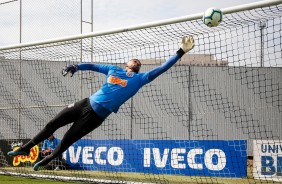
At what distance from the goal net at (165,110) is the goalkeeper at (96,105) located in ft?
5.30

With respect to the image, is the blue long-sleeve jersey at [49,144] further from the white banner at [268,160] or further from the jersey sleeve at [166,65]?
the jersey sleeve at [166,65]

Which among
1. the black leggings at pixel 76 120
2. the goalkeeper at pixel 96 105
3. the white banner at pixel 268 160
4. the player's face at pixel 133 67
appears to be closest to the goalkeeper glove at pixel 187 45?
the goalkeeper at pixel 96 105

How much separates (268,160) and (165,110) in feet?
35.6

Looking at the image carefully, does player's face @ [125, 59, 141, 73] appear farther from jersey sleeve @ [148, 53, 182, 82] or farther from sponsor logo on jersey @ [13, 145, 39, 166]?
sponsor logo on jersey @ [13, 145, 39, 166]

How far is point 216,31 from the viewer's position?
358 inches

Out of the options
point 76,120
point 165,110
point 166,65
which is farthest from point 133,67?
point 165,110

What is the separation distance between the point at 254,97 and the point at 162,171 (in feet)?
36.9

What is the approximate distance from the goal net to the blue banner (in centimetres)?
3

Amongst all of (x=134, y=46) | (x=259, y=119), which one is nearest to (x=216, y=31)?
(x=134, y=46)

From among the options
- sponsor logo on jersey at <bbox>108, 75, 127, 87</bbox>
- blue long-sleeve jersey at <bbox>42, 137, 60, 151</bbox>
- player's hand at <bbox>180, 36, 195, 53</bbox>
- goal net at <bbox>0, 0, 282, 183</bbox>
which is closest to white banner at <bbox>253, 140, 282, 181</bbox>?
goal net at <bbox>0, 0, 282, 183</bbox>

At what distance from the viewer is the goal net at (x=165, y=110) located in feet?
30.0

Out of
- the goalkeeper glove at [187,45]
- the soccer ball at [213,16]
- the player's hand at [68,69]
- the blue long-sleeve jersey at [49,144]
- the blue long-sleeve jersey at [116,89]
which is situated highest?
the soccer ball at [213,16]

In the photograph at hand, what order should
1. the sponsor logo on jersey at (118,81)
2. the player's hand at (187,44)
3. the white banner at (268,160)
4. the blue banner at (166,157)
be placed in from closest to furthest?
the player's hand at (187,44)
the sponsor logo on jersey at (118,81)
the white banner at (268,160)
the blue banner at (166,157)

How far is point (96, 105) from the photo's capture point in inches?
285
